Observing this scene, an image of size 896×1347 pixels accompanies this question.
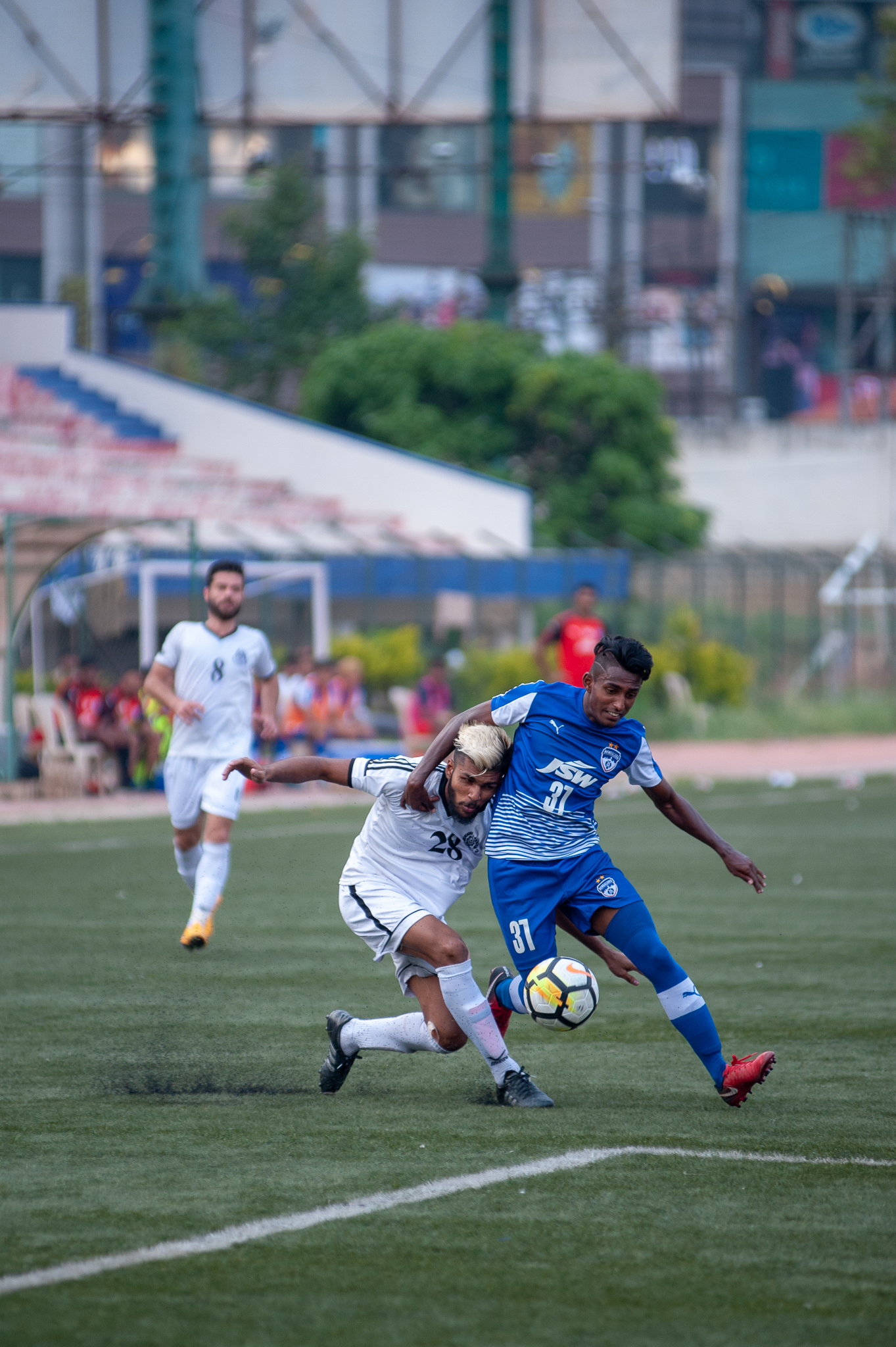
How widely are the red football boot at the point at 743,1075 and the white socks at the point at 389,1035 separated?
0.99 metres

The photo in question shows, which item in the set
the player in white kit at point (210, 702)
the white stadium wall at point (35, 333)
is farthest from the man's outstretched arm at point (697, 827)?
the white stadium wall at point (35, 333)

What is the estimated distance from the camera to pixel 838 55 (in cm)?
7462

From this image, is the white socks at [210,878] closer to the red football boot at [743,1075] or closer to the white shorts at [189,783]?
the white shorts at [189,783]

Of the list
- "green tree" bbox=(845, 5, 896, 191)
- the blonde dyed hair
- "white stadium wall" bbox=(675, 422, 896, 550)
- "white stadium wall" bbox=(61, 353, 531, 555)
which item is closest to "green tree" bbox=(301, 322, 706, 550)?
"white stadium wall" bbox=(61, 353, 531, 555)

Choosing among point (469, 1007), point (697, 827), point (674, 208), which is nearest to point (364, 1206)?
point (469, 1007)

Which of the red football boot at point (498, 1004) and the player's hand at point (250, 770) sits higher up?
the player's hand at point (250, 770)

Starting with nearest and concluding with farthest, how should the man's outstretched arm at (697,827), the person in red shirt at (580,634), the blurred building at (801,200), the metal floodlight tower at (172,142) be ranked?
the man's outstretched arm at (697,827), the person in red shirt at (580,634), the metal floodlight tower at (172,142), the blurred building at (801,200)

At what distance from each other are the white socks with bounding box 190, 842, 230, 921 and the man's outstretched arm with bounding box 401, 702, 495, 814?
3773 mm

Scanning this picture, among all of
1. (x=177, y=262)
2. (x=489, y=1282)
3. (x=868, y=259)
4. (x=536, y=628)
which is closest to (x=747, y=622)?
(x=536, y=628)

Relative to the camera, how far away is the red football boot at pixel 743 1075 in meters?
6.18

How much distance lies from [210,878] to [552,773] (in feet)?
12.9

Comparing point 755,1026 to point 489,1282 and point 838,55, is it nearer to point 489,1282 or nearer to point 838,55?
point 489,1282

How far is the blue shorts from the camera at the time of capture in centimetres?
647

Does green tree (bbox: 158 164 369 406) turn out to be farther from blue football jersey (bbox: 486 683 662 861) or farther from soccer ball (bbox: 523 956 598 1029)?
soccer ball (bbox: 523 956 598 1029)
